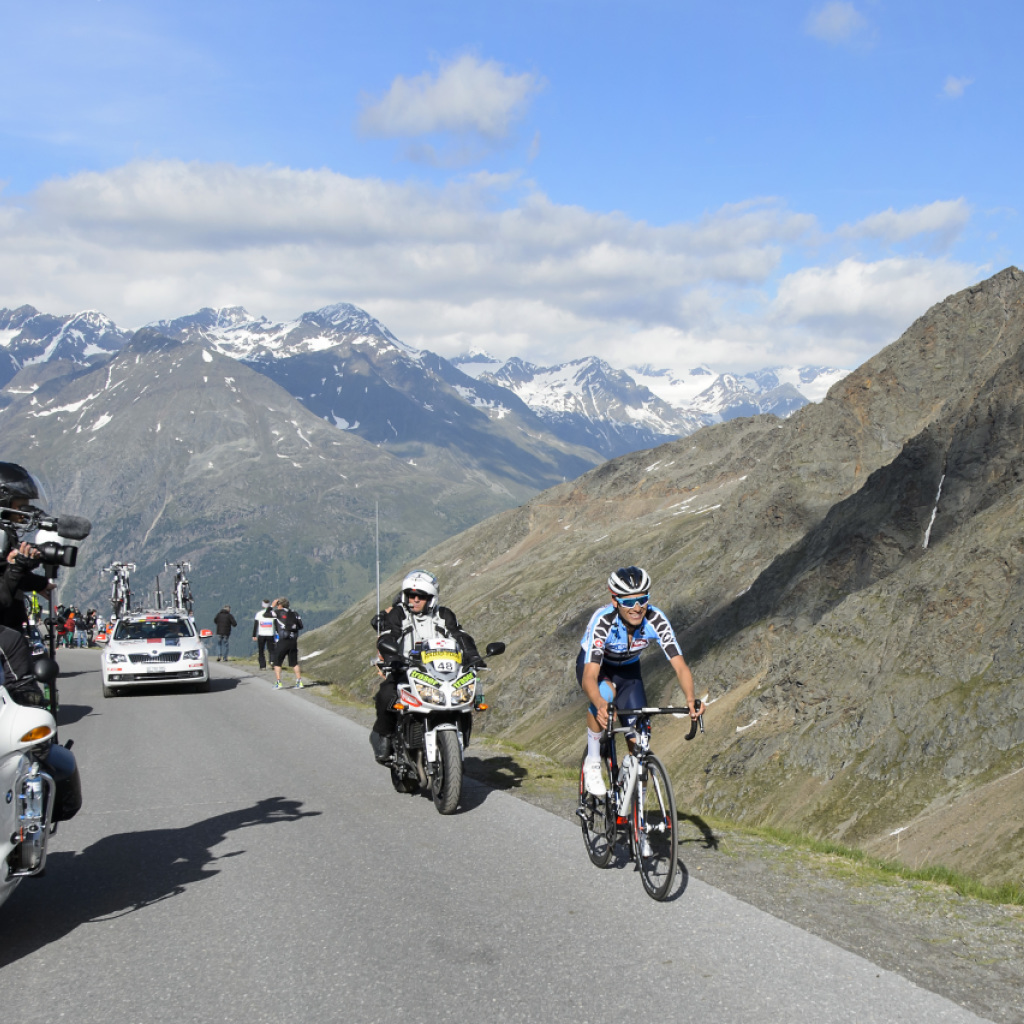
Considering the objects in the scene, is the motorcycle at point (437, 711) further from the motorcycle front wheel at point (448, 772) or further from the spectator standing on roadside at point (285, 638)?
the spectator standing on roadside at point (285, 638)

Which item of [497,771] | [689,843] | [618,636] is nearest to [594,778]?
[618,636]

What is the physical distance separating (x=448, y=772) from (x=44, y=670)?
3.63m

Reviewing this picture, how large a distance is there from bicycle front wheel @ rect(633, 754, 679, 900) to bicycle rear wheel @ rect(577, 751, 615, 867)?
1.28 ft

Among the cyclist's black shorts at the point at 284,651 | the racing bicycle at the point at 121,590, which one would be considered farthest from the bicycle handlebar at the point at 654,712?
the racing bicycle at the point at 121,590

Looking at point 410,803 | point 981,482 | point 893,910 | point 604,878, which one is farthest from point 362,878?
point 981,482

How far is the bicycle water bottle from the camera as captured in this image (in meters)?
6.62

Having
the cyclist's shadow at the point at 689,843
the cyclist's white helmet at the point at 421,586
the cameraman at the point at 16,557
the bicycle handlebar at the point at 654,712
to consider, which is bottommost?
the cyclist's shadow at the point at 689,843

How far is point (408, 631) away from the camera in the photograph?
9875mm

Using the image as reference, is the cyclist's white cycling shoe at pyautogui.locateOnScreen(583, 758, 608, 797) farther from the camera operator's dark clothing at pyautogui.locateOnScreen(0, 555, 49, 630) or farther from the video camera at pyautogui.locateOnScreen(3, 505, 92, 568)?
the camera operator's dark clothing at pyautogui.locateOnScreen(0, 555, 49, 630)

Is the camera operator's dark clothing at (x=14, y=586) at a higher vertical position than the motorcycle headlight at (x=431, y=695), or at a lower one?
higher

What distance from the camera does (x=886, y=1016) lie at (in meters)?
4.48

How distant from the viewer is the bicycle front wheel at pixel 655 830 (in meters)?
6.21

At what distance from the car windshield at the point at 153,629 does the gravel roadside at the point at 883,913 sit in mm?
15991

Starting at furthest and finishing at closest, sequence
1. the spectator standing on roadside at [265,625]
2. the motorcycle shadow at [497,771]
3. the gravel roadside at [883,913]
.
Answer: the spectator standing on roadside at [265,625]
the motorcycle shadow at [497,771]
the gravel roadside at [883,913]
